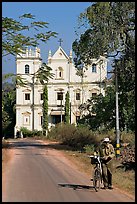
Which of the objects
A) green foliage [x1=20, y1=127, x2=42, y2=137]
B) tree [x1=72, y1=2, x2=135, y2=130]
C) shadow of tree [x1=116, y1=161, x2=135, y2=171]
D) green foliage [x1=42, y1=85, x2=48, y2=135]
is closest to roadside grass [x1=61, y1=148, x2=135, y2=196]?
shadow of tree [x1=116, y1=161, x2=135, y2=171]

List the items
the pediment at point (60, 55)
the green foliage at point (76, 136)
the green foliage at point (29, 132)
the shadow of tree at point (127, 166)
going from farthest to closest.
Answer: the pediment at point (60, 55), the green foliage at point (29, 132), the green foliage at point (76, 136), the shadow of tree at point (127, 166)

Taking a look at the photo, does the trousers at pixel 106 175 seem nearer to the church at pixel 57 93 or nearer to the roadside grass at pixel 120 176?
the roadside grass at pixel 120 176

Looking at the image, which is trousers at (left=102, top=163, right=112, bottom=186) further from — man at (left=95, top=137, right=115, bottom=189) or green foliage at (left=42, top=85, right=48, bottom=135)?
green foliage at (left=42, top=85, right=48, bottom=135)

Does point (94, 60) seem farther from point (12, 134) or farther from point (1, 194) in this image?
point (12, 134)

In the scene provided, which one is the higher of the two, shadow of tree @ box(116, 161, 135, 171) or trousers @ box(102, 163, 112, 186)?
trousers @ box(102, 163, 112, 186)

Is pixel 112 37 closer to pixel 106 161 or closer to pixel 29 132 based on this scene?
pixel 106 161

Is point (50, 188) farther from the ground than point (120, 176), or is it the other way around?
point (50, 188)

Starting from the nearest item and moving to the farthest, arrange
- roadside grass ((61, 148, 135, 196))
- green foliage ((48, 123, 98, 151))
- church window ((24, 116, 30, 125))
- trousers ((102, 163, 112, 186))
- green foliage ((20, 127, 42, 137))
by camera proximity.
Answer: trousers ((102, 163, 112, 186))
roadside grass ((61, 148, 135, 196))
green foliage ((48, 123, 98, 151))
green foliage ((20, 127, 42, 137))
church window ((24, 116, 30, 125))

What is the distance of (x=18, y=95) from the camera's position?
7631 cm

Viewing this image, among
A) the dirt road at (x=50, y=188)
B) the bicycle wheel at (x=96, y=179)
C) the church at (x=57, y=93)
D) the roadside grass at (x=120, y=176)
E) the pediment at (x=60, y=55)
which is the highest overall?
the pediment at (x=60, y=55)

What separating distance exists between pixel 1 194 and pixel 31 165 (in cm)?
984

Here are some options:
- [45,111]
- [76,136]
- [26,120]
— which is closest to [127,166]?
[76,136]

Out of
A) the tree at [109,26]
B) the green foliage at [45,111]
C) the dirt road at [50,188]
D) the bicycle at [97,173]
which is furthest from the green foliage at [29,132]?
the bicycle at [97,173]

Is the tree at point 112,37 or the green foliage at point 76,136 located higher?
the tree at point 112,37
